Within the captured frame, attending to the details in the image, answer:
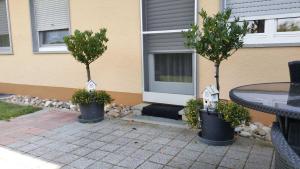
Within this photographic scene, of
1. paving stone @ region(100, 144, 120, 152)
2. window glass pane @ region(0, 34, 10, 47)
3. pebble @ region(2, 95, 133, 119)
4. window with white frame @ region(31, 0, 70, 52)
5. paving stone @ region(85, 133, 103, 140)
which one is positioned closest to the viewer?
paving stone @ region(100, 144, 120, 152)

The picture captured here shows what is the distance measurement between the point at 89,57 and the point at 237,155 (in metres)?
2.76

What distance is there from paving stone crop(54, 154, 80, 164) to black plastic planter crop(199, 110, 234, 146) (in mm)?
1651

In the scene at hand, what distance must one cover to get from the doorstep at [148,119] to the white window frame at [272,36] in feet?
5.27

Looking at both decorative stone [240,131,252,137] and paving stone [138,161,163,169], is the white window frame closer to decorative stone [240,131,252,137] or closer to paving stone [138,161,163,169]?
decorative stone [240,131,252,137]

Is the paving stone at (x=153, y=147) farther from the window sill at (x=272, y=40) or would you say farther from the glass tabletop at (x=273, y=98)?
the window sill at (x=272, y=40)

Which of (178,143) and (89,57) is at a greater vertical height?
(89,57)

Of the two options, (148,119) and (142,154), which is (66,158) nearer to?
(142,154)

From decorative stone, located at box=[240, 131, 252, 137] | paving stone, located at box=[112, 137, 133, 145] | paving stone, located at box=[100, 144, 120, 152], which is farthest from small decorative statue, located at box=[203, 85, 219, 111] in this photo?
paving stone, located at box=[100, 144, 120, 152]

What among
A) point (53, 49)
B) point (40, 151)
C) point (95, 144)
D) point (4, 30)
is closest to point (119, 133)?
point (95, 144)

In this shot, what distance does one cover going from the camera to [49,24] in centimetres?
688

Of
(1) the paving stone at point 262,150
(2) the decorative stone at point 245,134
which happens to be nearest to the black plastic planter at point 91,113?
(2) the decorative stone at point 245,134

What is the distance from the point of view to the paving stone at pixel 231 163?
305 centimetres

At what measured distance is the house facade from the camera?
4059mm

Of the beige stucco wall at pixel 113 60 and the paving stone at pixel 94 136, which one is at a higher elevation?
the beige stucco wall at pixel 113 60
